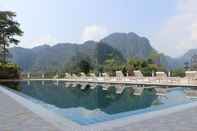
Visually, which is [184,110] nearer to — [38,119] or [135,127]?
[135,127]

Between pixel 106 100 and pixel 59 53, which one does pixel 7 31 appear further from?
pixel 59 53

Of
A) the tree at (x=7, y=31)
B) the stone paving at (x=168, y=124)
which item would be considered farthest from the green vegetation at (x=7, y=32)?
the stone paving at (x=168, y=124)

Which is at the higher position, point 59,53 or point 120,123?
point 59,53

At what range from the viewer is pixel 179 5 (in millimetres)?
19141

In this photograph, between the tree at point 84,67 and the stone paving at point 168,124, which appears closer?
the stone paving at point 168,124

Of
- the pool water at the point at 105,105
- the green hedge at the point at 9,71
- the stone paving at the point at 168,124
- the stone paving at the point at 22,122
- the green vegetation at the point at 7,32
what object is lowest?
the pool water at the point at 105,105

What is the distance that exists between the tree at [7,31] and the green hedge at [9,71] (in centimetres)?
218

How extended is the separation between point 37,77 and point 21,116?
86.2ft

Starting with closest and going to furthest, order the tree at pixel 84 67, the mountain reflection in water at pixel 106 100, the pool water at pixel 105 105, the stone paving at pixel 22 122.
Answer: the stone paving at pixel 22 122
the pool water at pixel 105 105
the mountain reflection in water at pixel 106 100
the tree at pixel 84 67

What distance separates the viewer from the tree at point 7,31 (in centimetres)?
3047

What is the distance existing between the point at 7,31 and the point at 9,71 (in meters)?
4.33

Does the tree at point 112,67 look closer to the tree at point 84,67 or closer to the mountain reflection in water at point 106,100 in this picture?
the tree at point 84,67

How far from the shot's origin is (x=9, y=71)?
93.9 ft

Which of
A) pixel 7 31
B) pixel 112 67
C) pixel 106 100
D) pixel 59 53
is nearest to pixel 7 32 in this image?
pixel 7 31
